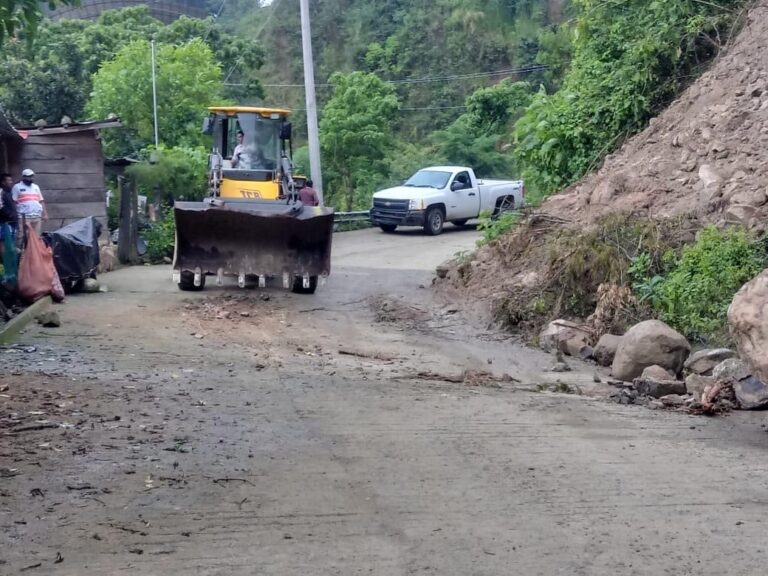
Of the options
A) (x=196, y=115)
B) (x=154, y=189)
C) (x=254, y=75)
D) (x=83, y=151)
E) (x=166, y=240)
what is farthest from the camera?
(x=254, y=75)

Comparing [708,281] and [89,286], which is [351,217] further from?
[708,281]

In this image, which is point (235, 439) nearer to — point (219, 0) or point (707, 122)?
point (707, 122)

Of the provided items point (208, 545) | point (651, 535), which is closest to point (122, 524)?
point (208, 545)

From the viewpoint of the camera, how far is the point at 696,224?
1404 cm

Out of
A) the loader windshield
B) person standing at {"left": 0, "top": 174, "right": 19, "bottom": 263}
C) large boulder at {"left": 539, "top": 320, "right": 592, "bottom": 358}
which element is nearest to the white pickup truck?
the loader windshield

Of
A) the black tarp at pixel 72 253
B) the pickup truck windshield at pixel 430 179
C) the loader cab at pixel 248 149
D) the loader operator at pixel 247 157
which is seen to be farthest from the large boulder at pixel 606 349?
the pickup truck windshield at pixel 430 179

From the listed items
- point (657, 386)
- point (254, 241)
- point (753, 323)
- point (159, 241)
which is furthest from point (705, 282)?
point (159, 241)

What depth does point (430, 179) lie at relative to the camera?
99.8ft

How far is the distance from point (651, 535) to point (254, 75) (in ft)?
168

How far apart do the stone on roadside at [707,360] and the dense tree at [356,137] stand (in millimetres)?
24361

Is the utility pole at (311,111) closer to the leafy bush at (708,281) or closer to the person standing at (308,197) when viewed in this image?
the person standing at (308,197)

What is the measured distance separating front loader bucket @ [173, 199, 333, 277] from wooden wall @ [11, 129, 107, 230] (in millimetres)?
5934

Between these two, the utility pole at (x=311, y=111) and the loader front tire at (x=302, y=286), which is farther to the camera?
the utility pole at (x=311, y=111)

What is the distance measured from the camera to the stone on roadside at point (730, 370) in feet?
33.4
